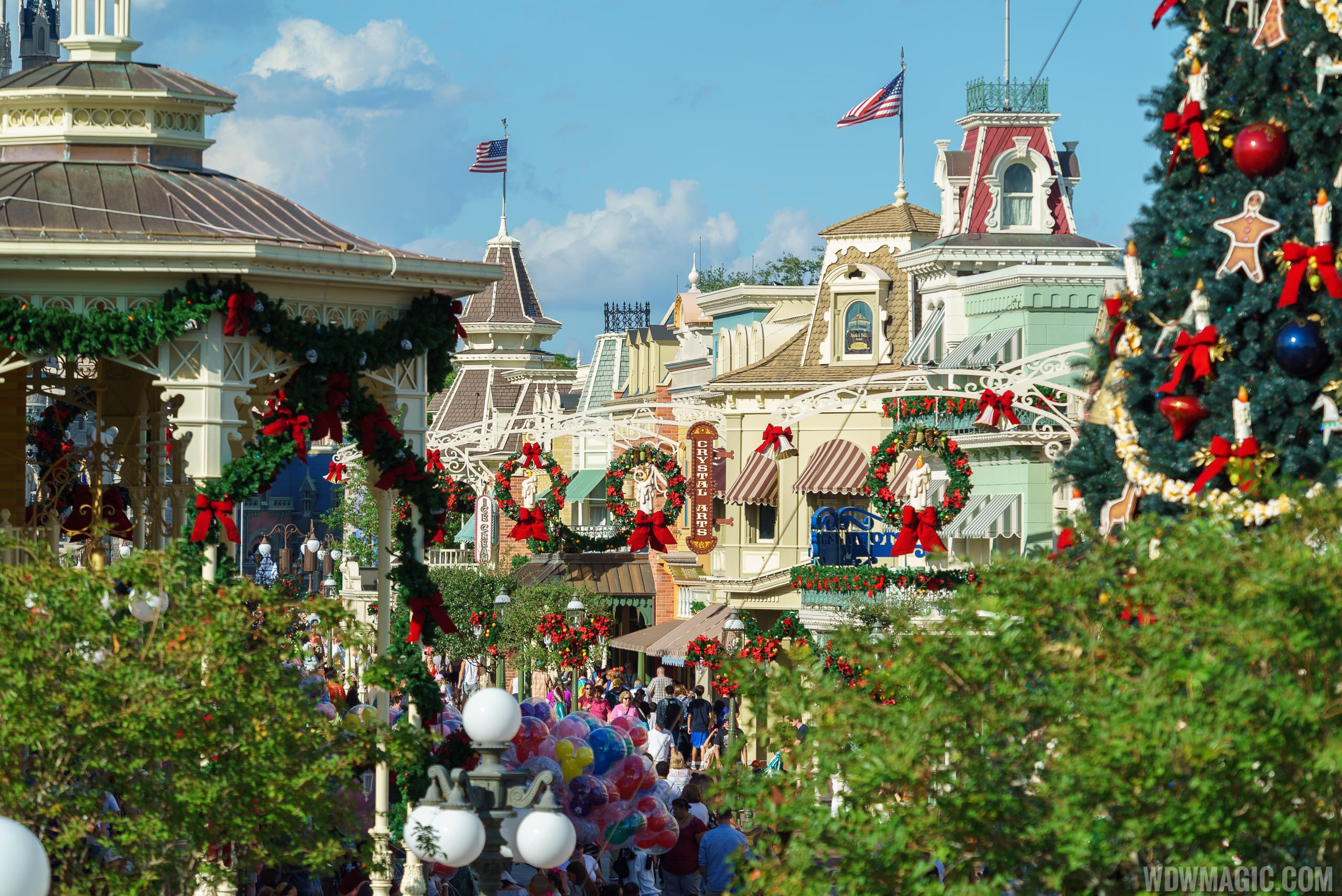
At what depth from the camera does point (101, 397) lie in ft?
60.6

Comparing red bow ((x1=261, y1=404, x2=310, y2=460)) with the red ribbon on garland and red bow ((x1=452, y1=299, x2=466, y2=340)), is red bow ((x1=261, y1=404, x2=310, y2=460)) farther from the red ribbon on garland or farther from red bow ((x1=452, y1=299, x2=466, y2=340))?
the red ribbon on garland

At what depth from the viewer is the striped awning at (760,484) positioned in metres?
41.7

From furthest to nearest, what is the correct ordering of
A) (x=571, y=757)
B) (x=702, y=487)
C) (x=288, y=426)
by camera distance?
(x=702, y=487) < (x=571, y=757) < (x=288, y=426)

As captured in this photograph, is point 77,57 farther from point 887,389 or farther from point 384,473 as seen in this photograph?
point 887,389

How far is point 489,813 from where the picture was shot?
11000 millimetres

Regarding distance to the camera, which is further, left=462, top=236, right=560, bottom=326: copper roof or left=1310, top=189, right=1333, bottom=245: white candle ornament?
left=462, top=236, right=560, bottom=326: copper roof

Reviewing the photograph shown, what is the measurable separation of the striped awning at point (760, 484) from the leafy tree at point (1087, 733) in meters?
32.1

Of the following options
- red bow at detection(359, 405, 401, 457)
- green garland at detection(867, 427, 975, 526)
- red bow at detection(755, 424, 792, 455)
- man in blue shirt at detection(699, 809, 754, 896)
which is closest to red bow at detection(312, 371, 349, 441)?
red bow at detection(359, 405, 401, 457)

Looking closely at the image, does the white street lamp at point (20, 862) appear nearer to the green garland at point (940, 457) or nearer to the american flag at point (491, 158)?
the green garland at point (940, 457)

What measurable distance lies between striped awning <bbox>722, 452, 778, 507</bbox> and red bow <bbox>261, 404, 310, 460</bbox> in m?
27.5

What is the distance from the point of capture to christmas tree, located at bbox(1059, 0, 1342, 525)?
40.2ft

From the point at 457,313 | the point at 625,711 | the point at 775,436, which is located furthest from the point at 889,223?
the point at 457,313

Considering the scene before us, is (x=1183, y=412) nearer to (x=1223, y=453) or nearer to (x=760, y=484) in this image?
(x=1223, y=453)

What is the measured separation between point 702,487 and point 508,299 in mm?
32681
